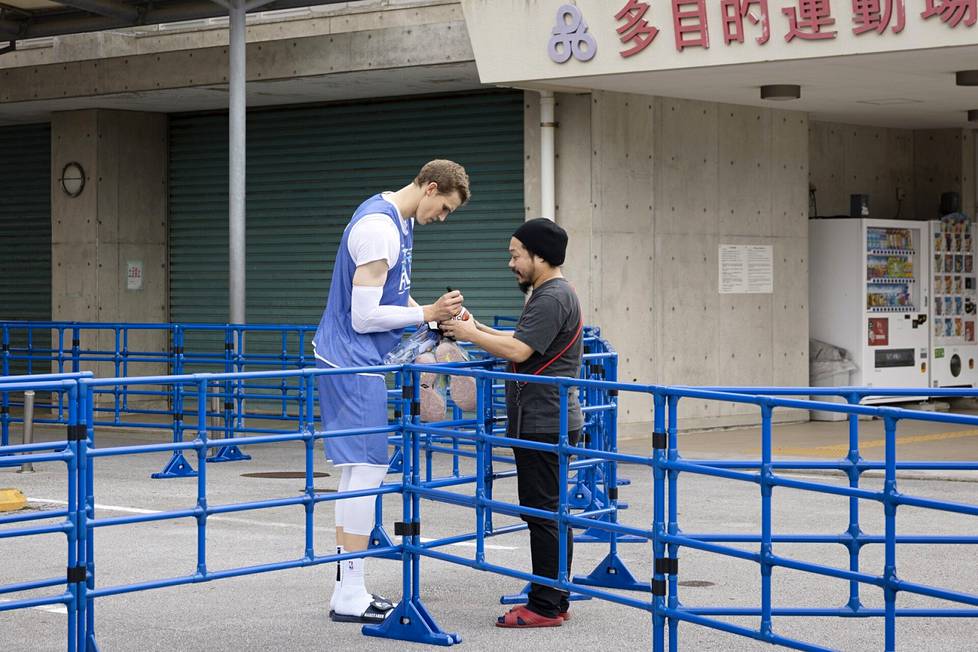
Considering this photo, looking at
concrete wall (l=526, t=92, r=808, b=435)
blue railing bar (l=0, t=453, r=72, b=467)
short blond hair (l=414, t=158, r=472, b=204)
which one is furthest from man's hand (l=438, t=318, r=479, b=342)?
concrete wall (l=526, t=92, r=808, b=435)

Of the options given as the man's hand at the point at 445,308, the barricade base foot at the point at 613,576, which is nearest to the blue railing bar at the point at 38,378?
the man's hand at the point at 445,308

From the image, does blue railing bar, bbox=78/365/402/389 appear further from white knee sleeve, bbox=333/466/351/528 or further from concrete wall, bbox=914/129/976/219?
concrete wall, bbox=914/129/976/219

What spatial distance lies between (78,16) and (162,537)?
910 centimetres

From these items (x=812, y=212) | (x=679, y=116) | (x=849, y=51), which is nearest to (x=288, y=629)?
(x=849, y=51)

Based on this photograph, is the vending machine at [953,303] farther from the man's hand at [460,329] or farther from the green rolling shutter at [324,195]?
the man's hand at [460,329]

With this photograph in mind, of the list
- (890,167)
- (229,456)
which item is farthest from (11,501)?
(890,167)

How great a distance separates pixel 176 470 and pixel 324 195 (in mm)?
6257

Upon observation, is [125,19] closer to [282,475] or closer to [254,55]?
[254,55]

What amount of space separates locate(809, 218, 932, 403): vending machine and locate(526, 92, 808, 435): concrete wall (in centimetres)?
56

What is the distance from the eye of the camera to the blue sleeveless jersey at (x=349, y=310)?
776cm

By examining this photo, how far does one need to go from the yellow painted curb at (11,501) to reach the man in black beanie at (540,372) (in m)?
5.29

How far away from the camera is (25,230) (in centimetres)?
2231

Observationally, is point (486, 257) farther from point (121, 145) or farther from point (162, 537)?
point (162, 537)

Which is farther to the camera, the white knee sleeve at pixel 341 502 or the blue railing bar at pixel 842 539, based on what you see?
the white knee sleeve at pixel 341 502
